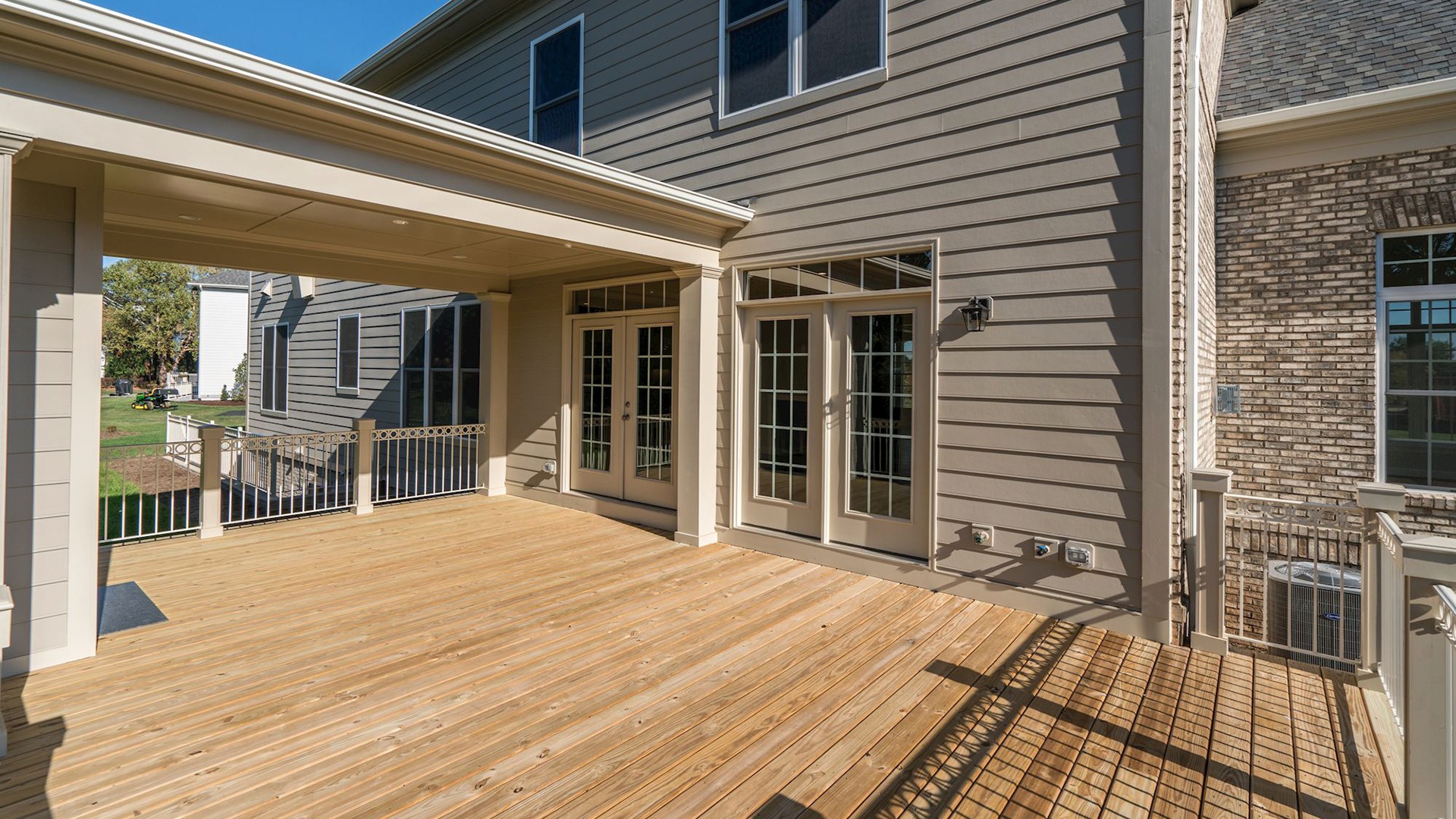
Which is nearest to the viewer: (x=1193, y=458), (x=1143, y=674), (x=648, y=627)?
(x=1143, y=674)

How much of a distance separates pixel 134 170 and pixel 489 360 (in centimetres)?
441

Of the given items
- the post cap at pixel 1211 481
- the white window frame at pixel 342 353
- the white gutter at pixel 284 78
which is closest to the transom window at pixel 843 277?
the white gutter at pixel 284 78

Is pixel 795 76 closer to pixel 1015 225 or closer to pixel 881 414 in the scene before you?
pixel 1015 225

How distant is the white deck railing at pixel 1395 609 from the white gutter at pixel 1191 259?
0.23 m

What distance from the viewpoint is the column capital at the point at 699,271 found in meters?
5.67

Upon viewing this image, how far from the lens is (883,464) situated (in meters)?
4.86

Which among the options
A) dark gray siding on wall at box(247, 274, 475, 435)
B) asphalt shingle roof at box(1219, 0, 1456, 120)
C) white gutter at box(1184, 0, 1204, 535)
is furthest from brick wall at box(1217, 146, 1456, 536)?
dark gray siding on wall at box(247, 274, 475, 435)

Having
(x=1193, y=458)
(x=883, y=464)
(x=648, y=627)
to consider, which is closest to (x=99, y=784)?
(x=648, y=627)

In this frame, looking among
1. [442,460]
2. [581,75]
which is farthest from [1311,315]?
[442,460]

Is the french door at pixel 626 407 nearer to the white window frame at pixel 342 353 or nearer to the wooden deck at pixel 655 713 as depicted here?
the wooden deck at pixel 655 713

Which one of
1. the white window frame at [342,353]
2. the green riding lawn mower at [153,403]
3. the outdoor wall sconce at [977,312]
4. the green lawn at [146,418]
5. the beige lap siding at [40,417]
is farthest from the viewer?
the green riding lawn mower at [153,403]

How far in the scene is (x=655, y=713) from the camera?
9.34 ft

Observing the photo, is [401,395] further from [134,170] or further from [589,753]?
[589,753]

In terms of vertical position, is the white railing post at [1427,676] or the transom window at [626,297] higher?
the transom window at [626,297]
